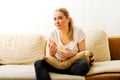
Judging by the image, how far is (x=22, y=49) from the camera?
3.21 metres

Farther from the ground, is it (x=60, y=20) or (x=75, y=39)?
(x=60, y=20)

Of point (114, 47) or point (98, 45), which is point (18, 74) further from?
point (114, 47)

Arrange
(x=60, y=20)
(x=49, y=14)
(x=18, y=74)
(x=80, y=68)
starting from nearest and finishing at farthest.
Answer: (x=80, y=68), (x=18, y=74), (x=60, y=20), (x=49, y=14)

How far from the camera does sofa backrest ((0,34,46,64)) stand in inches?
125

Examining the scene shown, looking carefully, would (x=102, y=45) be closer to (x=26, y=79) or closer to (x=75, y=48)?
(x=75, y=48)

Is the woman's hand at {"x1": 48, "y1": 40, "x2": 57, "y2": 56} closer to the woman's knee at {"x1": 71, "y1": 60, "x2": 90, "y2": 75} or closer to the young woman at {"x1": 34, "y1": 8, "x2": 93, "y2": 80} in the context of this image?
the young woman at {"x1": 34, "y1": 8, "x2": 93, "y2": 80}

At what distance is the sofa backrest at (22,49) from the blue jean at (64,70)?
636 mm

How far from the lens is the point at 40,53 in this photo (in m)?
3.19

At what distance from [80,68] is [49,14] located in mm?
1332

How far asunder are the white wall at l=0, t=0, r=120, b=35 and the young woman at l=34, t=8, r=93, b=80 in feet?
2.42

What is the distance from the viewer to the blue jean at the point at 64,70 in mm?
2432

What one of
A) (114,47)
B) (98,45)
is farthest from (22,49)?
(114,47)

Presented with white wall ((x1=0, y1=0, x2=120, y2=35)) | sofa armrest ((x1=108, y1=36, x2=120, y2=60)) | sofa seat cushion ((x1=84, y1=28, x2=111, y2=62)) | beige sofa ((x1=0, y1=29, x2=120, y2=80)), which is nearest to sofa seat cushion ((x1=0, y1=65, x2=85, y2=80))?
beige sofa ((x1=0, y1=29, x2=120, y2=80))

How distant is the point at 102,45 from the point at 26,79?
3.49 feet
